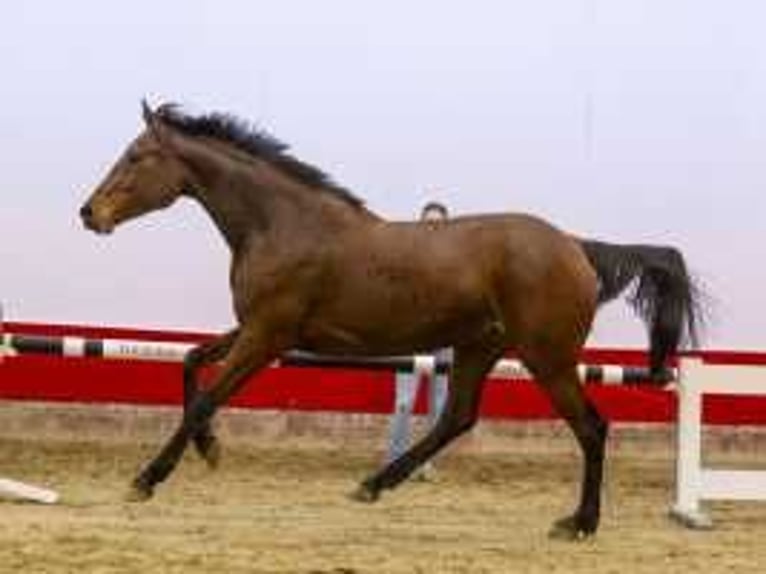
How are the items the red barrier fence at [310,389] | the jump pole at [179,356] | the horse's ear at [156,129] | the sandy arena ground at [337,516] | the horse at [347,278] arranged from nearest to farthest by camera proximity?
the sandy arena ground at [337,516] → the horse at [347,278] → the horse's ear at [156,129] → the jump pole at [179,356] → the red barrier fence at [310,389]

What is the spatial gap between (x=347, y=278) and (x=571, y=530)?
1.41 metres

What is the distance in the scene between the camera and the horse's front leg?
7.73 meters

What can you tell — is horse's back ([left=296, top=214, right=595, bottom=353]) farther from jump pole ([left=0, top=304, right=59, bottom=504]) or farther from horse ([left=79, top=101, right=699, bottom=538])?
jump pole ([left=0, top=304, right=59, bottom=504])

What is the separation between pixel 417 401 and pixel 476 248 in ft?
13.2

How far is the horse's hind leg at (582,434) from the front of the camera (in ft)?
26.1

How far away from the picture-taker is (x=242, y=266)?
26.4ft

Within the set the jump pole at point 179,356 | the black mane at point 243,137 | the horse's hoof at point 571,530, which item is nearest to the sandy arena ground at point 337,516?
the horse's hoof at point 571,530

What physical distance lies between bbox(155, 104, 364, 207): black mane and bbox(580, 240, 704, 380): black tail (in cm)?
118

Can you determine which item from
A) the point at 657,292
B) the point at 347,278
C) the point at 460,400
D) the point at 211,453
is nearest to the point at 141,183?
the point at 347,278

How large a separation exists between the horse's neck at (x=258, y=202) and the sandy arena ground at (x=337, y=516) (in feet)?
4.17

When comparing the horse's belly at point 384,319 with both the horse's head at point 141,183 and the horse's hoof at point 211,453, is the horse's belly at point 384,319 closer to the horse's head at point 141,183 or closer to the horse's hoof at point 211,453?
the horse's hoof at point 211,453

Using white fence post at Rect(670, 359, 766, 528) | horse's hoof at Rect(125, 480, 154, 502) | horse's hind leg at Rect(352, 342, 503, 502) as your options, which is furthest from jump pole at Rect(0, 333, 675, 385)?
horse's hoof at Rect(125, 480, 154, 502)

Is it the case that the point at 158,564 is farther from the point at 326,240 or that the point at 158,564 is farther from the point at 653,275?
the point at 653,275

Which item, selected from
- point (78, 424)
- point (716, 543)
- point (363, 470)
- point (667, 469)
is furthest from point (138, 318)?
point (716, 543)
